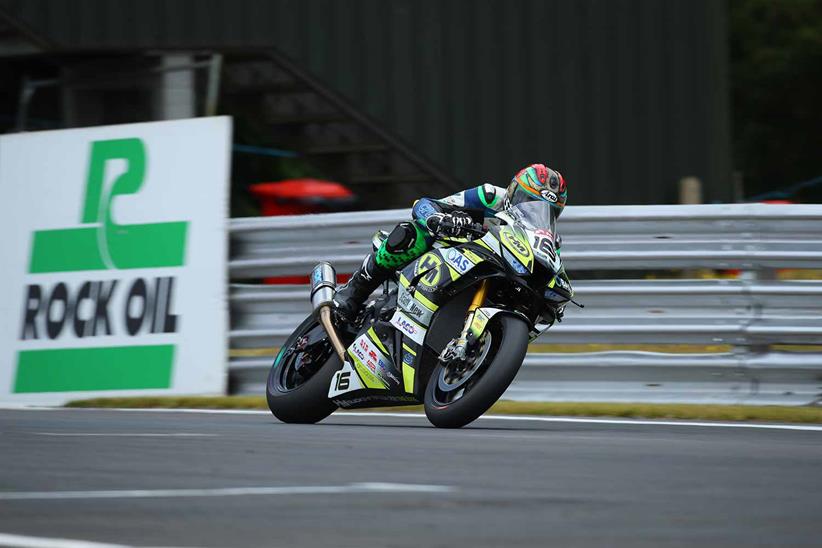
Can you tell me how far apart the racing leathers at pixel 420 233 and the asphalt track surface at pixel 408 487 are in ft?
3.33

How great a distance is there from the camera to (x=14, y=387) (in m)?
10.3

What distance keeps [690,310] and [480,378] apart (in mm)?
2610

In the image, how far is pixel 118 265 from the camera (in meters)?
10.2

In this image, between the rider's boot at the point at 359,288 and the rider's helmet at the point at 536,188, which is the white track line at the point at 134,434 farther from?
the rider's helmet at the point at 536,188

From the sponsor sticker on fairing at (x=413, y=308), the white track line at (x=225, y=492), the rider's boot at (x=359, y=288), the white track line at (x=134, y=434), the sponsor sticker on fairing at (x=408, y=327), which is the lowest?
the white track line at (x=225, y=492)

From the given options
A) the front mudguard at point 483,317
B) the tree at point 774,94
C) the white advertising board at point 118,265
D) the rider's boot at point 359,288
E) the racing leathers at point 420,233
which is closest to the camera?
the front mudguard at point 483,317

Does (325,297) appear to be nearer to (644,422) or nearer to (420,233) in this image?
(420,233)

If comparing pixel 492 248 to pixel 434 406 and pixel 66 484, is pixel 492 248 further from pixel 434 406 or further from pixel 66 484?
pixel 66 484

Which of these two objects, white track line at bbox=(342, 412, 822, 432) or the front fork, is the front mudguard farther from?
white track line at bbox=(342, 412, 822, 432)

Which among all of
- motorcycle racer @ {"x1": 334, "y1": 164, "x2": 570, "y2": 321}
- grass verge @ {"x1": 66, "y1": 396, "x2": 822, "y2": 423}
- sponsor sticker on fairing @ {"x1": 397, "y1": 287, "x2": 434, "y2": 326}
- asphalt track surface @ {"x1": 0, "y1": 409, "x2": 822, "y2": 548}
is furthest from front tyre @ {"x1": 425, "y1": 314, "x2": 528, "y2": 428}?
grass verge @ {"x1": 66, "y1": 396, "x2": 822, "y2": 423}

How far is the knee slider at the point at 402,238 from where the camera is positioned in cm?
783

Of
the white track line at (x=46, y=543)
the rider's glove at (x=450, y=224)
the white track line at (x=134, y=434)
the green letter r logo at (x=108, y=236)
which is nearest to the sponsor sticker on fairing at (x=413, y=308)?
the rider's glove at (x=450, y=224)

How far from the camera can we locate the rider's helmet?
24.7 feet

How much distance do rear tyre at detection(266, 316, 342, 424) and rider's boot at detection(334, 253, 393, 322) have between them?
0.16m
